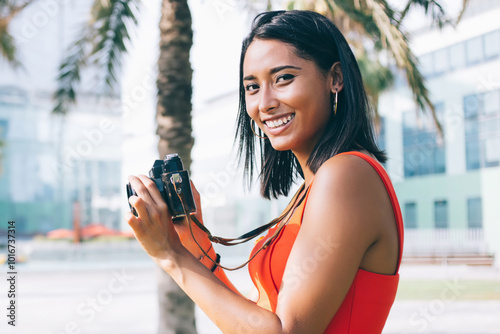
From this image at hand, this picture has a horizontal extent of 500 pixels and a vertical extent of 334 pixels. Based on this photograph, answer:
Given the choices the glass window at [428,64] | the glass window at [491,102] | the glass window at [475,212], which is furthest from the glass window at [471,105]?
the glass window at [475,212]

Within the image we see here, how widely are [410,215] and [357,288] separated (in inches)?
933

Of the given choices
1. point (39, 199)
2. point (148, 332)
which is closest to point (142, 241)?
point (148, 332)

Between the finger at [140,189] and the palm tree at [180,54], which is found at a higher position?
the palm tree at [180,54]

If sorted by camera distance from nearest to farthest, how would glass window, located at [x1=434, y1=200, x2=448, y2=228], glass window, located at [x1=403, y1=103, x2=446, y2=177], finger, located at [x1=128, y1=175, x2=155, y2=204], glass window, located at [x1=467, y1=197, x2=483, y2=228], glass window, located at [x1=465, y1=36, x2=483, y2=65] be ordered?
finger, located at [x1=128, y1=175, x2=155, y2=204]
glass window, located at [x1=465, y1=36, x2=483, y2=65]
glass window, located at [x1=467, y1=197, x2=483, y2=228]
glass window, located at [x1=434, y1=200, x2=448, y2=228]
glass window, located at [x1=403, y1=103, x2=446, y2=177]

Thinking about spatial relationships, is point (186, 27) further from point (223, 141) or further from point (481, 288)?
point (223, 141)

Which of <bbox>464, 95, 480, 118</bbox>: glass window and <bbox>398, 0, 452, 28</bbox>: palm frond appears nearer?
<bbox>398, 0, 452, 28</bbox>: palm frond

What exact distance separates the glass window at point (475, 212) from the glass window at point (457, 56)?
505 cm

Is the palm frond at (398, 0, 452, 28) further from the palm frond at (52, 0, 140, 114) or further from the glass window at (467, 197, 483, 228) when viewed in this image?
the glass window at (467, 197, 483, 228)

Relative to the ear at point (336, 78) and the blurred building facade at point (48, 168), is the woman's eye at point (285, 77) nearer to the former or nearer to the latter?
the ear at point (336, 78)

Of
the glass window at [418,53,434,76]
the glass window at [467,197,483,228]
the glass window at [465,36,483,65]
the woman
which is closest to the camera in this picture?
the woman

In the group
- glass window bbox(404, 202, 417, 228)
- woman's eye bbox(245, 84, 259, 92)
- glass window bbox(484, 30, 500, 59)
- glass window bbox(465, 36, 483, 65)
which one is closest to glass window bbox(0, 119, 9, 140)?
glass window bbox(404, 202, 417, 228)

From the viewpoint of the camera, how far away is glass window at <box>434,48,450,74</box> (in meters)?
22.3

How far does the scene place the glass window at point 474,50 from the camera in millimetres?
20547

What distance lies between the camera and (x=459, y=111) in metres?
21.2
